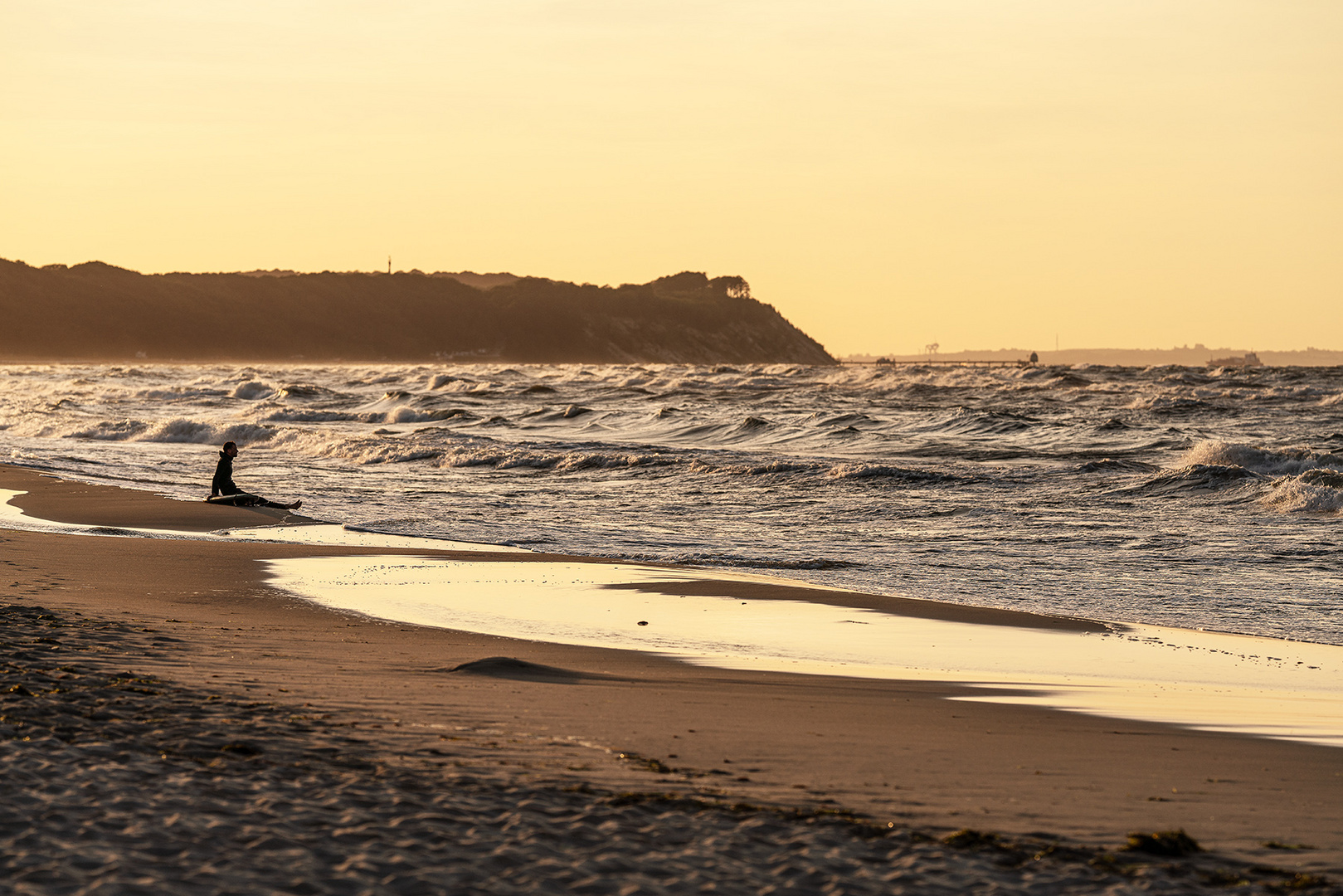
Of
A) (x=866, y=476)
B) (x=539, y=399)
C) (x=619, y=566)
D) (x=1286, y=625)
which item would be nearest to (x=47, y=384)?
(x=539, y=399)

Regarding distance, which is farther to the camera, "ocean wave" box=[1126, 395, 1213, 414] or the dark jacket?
"ocean wave" box=[1126, 395, 1213, 414]

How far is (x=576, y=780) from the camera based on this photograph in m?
4.82

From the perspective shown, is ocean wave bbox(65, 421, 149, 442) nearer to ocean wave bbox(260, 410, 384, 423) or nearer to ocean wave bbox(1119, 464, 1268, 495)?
ocean wave bbox(260, 410, 384, 423)

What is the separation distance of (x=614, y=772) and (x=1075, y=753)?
214 centimetres

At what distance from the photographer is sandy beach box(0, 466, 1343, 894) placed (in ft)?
12.7

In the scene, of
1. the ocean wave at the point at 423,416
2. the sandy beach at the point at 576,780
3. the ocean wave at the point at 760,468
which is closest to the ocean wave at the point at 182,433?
the ocean wave at the point at 423,416

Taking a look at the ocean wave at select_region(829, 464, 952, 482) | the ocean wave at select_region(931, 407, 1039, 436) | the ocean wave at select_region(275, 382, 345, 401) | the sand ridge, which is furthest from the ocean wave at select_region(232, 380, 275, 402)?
the sand ridge

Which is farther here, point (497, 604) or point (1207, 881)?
point (497, 604)

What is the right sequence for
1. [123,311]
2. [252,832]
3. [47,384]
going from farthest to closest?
[123,311]
[47,384]
[252,832]

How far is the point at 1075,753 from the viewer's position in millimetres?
5602

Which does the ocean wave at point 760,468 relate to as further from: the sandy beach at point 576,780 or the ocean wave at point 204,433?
the sandy beach at point 576,780

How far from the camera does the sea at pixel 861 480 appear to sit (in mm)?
12148

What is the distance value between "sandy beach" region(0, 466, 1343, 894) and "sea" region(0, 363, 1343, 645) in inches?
178

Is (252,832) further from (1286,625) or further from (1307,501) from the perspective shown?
(1307,501)
